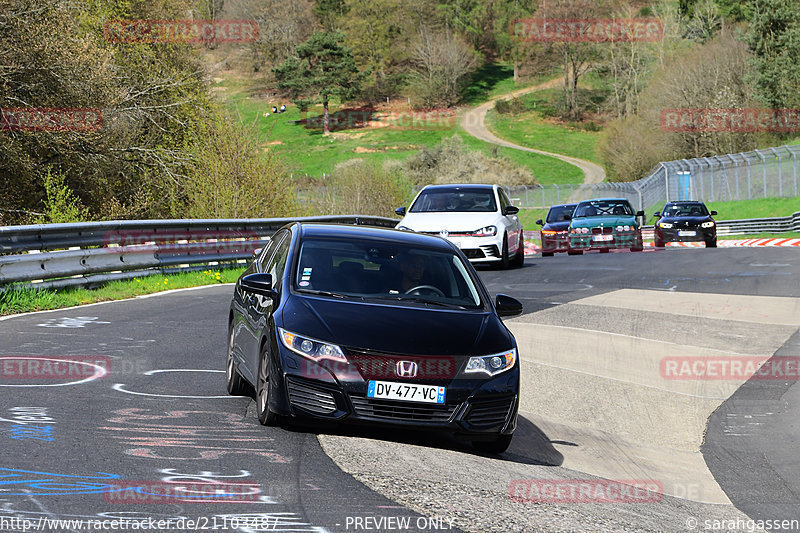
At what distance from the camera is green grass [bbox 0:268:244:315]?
14.6m

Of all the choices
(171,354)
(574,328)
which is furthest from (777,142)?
(171,354)

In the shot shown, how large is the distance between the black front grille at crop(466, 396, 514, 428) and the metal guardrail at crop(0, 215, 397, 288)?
617 cm

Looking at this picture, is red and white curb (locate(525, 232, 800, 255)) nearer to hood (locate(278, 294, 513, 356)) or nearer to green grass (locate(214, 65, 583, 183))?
hood (locate(278, 294, 513, 356))

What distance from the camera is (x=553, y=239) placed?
3148 centimetres

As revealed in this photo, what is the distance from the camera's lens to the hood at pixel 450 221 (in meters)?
21.2

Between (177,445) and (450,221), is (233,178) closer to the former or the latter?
(450,221)

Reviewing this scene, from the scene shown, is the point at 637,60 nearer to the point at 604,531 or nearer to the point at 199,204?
the point at 199,204

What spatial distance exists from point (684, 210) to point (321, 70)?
98395 mm

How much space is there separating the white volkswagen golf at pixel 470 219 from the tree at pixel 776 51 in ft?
179

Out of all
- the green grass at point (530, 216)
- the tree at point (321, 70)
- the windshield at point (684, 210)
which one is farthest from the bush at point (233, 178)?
the tree at point (321, 70)

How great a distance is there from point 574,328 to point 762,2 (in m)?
68.9

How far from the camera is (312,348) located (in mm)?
6996

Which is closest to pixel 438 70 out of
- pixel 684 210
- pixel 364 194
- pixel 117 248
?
pixel 364 194

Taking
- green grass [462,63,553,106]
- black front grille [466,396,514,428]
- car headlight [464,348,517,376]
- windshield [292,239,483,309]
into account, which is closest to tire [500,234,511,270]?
windshield [292,239,483,309]
